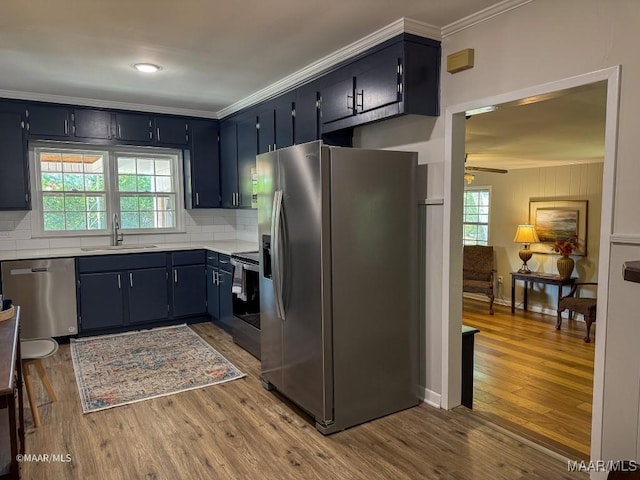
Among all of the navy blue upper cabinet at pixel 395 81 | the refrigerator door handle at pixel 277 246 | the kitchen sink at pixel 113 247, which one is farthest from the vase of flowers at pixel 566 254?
the kitchen sink at pixel 113 247

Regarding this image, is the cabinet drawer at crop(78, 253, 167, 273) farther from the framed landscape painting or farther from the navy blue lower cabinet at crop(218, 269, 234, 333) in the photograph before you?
the framed landscape painting

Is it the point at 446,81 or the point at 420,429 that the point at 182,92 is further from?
the point at 420,429

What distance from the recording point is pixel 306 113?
12.0ft

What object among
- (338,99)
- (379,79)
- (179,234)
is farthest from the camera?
(179,234)

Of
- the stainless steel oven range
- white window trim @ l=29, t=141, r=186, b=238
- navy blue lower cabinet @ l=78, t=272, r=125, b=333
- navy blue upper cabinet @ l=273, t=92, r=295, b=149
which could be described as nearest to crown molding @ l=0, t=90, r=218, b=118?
white window trim @ l=29, t=141, r=186, b=238

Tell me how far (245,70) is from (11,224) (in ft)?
9.88

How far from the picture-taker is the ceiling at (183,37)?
2479 millimetres

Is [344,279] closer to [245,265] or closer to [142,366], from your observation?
[245,265]

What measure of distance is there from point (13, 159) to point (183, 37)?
2569mm

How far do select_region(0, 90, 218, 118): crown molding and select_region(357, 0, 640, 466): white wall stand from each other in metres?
3.72

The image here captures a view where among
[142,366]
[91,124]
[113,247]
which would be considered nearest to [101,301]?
[113,247]

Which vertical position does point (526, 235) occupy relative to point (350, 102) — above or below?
below

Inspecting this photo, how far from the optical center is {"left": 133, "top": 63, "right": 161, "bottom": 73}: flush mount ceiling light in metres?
3.47

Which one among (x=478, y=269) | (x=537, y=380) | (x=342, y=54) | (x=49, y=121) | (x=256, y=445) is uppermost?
(x=342, y=54)
